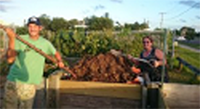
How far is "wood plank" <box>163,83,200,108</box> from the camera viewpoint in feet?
14.1

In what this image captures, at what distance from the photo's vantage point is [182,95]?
14.2 ft

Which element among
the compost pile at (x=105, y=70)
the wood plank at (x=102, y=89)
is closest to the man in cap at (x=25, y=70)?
the wood plank at (x=102, y=89)

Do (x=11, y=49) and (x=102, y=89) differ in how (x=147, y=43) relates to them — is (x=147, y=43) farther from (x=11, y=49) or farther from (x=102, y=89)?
(x=11, y=49)

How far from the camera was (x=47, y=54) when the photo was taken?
4.08 meters

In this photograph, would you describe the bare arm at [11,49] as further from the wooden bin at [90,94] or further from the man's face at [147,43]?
the man's face at [147,43]

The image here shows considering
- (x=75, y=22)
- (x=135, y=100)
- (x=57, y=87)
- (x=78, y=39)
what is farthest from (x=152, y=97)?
(x=75, y=22)

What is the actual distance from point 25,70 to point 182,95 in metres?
2.14

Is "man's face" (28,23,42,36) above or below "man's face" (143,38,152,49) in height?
above

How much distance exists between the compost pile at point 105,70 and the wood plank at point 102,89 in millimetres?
284

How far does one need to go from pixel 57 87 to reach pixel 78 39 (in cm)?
534

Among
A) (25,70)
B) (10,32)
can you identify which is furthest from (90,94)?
(10,32)

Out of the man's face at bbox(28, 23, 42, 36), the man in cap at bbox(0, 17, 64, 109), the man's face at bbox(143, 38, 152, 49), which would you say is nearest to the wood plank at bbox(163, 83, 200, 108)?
the man's face at bbox(143, 38, 152, 49)

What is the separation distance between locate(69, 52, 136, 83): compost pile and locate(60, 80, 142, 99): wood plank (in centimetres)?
28

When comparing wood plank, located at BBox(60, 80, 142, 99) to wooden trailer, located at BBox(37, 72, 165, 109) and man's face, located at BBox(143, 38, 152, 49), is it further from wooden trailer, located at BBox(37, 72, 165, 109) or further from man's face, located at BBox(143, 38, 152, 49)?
man's face, located at BBox(143, 38, 152, 49)
